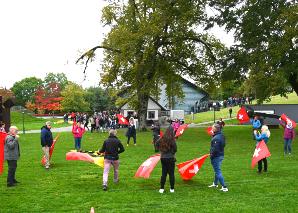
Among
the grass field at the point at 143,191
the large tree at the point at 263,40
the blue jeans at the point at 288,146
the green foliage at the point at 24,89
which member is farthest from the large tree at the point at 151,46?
the green foliage at the point at 24,89

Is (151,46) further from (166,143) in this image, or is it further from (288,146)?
(166,143)

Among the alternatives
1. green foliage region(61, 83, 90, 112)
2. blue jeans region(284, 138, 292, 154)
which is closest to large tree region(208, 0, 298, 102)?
blue jeans region(284, 138, 292, 154)

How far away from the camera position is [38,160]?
68.0 ft

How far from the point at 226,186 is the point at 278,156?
889 centimetres

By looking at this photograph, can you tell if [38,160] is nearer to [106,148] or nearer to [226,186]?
[106,148]

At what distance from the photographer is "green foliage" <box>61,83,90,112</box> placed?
3511 inches

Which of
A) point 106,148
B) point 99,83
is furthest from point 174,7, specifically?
point 106,148

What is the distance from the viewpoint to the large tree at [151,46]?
36.3 m

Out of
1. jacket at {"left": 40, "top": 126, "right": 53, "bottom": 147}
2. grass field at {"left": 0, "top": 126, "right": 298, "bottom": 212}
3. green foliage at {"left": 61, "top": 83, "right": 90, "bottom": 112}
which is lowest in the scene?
grass field at {"left": 0, "top": 126, "right": 298, "bottom": 212}

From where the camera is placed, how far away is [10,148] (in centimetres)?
1377

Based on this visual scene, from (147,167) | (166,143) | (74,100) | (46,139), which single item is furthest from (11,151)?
(74,100)

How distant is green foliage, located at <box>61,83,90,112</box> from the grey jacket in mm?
75361

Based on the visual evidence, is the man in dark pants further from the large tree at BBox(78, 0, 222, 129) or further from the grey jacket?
the large tree at BBox(78, 0, 222, 129)

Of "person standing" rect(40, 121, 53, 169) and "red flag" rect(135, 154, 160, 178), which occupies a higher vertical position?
"person standing" rect(40, 121, 53, 169)
